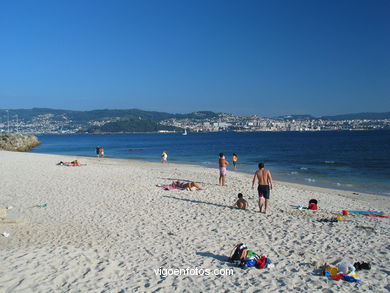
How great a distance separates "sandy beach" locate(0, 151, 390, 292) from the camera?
217 inches

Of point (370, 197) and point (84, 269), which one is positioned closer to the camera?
point (84, 269)

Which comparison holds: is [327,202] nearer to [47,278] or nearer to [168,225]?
[168,225]

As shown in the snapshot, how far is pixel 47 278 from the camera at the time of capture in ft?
18.3

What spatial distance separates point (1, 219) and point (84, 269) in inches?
175

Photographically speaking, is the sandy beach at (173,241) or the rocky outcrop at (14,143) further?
the rocky outcrop at (14,143)

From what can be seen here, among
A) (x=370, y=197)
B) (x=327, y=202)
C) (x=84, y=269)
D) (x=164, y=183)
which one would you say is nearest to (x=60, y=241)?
(x=84, y=269)

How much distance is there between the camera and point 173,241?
766cm

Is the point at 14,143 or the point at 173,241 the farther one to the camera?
the point at 14,143

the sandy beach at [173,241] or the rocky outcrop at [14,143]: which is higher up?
the sandy beach at [173,241]

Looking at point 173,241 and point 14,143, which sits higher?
point 173,241

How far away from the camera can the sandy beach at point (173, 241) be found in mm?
5504

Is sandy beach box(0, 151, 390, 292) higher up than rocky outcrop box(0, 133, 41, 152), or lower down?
higher up

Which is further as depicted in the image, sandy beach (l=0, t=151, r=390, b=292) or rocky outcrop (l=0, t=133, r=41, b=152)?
rocky outcrop (l=0, t=133, r=41, b=152)

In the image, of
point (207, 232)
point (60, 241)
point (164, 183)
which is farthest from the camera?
point (164, 183)
